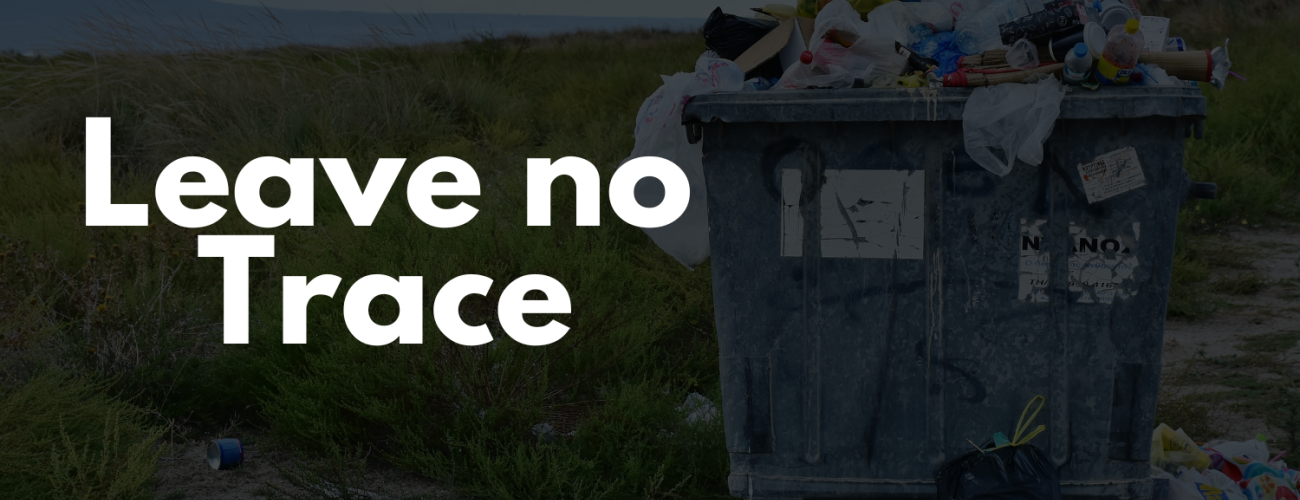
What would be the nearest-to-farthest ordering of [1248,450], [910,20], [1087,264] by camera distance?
[1087,264] → [910,20] → [1248,450]

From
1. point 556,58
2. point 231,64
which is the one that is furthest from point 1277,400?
point 556,58

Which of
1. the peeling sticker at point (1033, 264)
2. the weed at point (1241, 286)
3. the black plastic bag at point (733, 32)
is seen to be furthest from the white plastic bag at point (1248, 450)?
the weed at point (1241, 286)

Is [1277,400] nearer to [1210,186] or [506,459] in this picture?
[1210,186]

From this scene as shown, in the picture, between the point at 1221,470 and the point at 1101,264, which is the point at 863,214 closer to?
the point at 1101,264

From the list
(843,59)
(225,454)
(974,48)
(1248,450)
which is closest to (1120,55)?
(974,48)

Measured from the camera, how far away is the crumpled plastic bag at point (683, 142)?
7.66 ft

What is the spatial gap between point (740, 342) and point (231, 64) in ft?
26.0

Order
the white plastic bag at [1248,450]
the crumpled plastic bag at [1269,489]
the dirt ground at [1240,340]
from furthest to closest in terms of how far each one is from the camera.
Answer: the dirt ground at [1240,340] → the white plastic bag at [1248,450] → the crumpled plastic bag at [1269,489]

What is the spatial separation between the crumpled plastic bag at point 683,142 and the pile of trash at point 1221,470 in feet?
4.22

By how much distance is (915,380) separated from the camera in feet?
7.30

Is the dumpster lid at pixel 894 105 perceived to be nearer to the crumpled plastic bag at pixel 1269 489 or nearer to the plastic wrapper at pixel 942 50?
the plastic wrapper at pixel 942 50

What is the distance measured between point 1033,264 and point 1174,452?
40.8 inches

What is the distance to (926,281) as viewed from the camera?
7.11 ft

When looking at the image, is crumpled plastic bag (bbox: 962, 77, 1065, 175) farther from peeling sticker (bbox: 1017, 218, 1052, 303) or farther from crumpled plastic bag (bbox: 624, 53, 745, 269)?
crumpled plastic bag (bbox: 624, 53, 745, 269)
